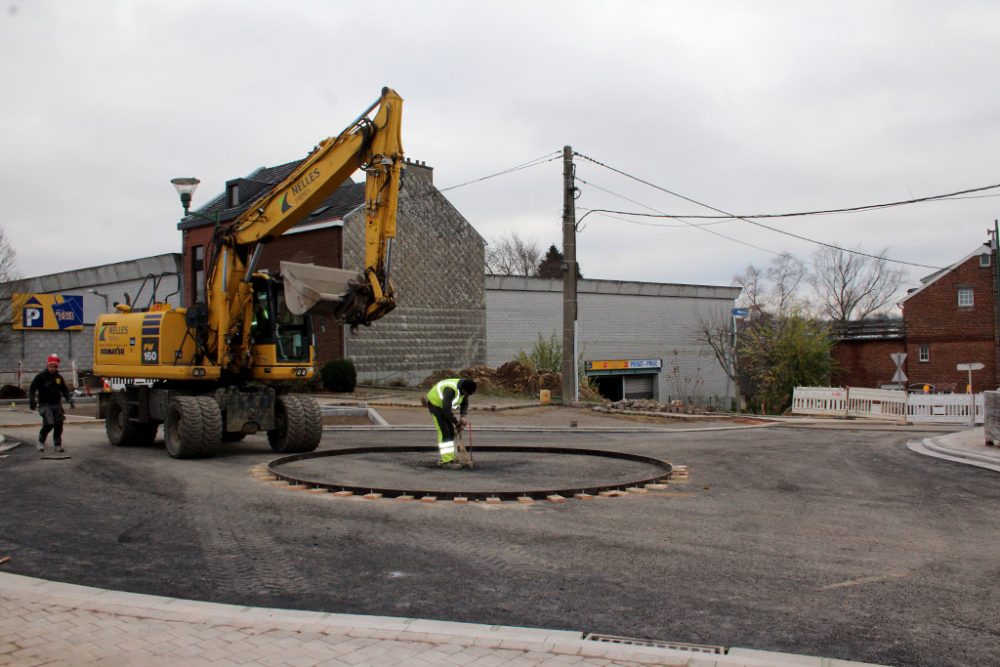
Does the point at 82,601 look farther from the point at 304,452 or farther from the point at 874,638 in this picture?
the point at 304,452

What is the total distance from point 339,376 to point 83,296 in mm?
22638

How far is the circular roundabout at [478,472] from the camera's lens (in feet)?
34.2

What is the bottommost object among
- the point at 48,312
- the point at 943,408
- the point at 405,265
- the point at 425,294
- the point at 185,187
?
the point at 943,408

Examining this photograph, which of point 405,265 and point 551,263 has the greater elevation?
point 551,263

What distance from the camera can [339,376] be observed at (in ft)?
102

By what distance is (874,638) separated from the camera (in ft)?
17.3

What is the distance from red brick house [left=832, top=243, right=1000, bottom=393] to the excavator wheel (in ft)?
125

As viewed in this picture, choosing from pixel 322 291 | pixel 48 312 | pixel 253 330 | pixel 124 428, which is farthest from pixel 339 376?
pixel 48 312

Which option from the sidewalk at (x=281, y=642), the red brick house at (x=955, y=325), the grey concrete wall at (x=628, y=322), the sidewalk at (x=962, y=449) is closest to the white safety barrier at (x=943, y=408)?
the sidewalk at (x=962, y=449)

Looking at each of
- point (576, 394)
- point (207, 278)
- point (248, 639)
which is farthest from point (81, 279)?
point (248, 639)

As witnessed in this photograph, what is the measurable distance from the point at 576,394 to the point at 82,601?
2196 centimetres

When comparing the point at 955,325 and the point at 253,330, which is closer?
the point at 253,330

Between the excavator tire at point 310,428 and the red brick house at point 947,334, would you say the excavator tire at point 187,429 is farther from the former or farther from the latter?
the red brick house at point 947,334

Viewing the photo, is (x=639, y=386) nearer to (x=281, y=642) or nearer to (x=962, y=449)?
(x=962, y=449)
